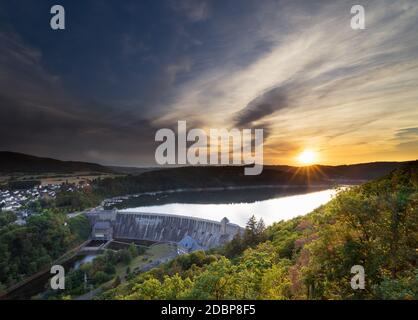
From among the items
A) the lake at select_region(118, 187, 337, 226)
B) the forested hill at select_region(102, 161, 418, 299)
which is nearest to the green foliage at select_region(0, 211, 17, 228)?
the lake at select_region(118, 187, 337, 226)

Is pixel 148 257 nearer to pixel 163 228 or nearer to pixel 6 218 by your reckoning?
pixel 163 228

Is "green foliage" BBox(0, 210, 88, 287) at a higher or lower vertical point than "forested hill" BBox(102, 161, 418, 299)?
lower

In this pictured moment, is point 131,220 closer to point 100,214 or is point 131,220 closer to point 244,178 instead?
point 100,214

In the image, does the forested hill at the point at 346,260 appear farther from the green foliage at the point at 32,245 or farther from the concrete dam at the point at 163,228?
the green foliage at the point at 32,245

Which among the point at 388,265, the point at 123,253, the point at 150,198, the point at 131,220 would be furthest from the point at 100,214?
the point at 388,265

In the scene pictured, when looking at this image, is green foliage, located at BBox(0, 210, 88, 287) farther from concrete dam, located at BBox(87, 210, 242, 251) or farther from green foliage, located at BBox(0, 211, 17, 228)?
concrete dam, located at BBox(87, 210, 242, 251)

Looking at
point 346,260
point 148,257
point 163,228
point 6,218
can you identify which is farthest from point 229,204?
point 346,260

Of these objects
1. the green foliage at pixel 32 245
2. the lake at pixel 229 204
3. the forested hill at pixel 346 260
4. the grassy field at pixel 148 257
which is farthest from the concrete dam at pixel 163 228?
the forested hill at pixel 346 260
